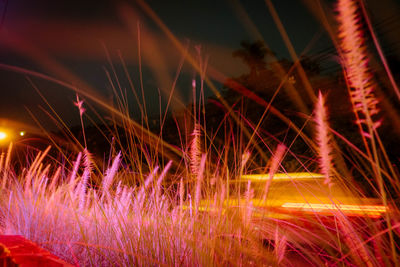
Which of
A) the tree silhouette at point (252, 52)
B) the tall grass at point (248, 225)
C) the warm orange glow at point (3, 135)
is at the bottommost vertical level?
the tall grass at point (248, 225)

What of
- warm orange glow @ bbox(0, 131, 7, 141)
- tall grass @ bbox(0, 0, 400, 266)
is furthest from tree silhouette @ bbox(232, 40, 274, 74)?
tall grass @ bbox(0, 0, 400, 266)

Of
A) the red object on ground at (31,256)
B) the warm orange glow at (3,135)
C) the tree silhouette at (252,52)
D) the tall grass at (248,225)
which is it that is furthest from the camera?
the tree silhouette at (252,52)

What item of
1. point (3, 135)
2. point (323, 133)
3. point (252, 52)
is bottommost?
point (323, 133)

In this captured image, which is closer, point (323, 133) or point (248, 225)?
point (323, 133)

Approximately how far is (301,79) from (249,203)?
10590mm

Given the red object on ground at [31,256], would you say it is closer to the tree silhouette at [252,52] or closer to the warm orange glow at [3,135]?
the warm orange glow at [3,135]

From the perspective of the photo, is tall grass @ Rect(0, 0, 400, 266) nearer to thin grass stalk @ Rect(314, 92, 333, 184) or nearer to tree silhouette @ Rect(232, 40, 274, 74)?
thin grass stalk @ Rect(314, 92, 333, 184)

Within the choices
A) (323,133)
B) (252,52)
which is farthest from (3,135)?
(252,52)

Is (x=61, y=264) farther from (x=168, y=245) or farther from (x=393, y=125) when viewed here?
(x=393, y=125)

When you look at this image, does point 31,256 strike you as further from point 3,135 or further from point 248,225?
point 3,135

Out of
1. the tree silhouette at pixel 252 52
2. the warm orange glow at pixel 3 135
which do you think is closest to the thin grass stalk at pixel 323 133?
the warm orange glow at pixel 3 135

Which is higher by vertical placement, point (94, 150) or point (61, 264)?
point (94, 150)

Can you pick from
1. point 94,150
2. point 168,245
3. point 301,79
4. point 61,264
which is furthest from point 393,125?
point 94,150

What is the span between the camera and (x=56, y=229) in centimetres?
329
